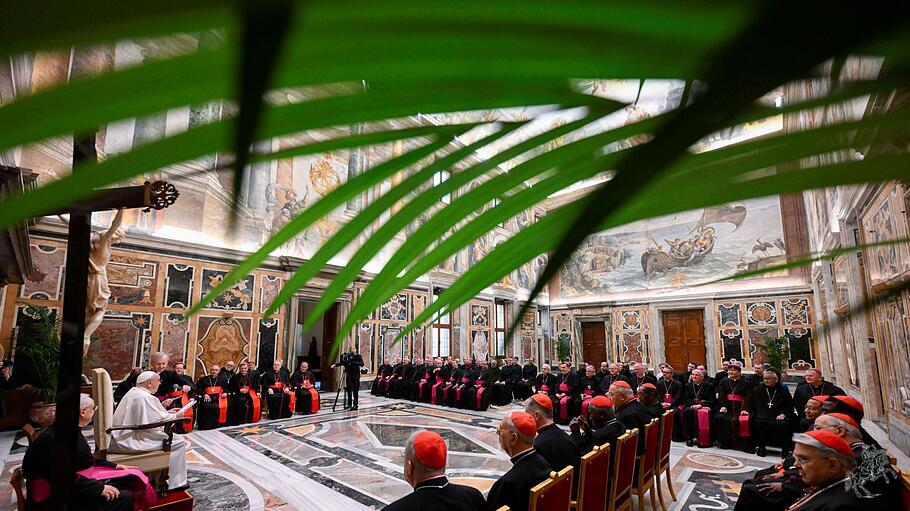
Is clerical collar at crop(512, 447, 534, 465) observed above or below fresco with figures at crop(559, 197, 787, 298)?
below

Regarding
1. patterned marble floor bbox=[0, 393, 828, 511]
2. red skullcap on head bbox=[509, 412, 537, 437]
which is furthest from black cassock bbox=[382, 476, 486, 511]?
patterned marble floor bbox=[0, 393, 828, 511]

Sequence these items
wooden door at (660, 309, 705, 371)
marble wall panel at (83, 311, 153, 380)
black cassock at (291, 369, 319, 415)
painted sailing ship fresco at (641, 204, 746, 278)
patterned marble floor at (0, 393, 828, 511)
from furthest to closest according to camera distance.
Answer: wooden door at (660, 309, 705, 371), painted sailing ship fresco at (641, 204, 746, 278), black cassock at (291, 369, 319, 415), marble wall panel at (83, 311, 153, 380), patterned marble floor at (0, 393, 828, 511)

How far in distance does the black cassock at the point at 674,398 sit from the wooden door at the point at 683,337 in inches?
360

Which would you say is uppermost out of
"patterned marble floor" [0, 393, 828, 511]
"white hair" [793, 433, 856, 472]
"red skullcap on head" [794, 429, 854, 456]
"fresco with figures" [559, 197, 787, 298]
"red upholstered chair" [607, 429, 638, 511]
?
"fresco with figures" [559, 197, 787, 298]

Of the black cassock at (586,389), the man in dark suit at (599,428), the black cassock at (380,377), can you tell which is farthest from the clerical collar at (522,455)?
the black cassock at (380,377)

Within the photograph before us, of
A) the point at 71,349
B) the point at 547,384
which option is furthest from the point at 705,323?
the point at 71,349

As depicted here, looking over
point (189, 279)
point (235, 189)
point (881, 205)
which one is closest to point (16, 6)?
point (235, 189)

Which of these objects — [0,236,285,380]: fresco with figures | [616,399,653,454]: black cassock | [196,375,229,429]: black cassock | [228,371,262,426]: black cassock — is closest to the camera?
[616,399,653,454]: black cassock

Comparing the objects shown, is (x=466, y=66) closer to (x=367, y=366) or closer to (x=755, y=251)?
(x=367, y=366)

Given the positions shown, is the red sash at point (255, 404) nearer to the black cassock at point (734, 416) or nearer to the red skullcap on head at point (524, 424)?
the red skullcap on head at point (524, 424)

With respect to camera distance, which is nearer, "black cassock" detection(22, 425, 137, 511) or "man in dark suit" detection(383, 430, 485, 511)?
"man in dark suit" detection(383, 430, 485, 511)

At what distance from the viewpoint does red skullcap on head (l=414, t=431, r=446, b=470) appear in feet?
9.02

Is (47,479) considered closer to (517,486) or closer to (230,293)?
(517,486)

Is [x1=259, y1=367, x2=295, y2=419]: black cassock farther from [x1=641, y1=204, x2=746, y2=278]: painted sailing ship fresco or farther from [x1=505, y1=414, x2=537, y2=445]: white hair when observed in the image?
[x1=641, y1=204, x2=746, y2=278]: painted sailing ship fresco
